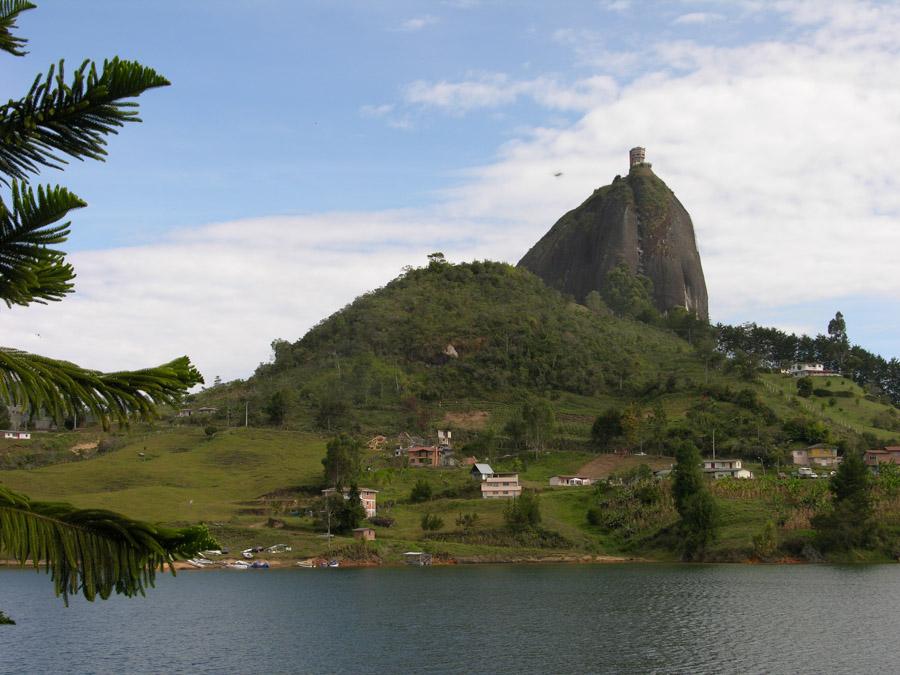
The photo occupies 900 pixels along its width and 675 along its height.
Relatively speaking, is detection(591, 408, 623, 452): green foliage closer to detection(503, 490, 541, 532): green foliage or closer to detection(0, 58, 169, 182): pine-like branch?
detection(503, 490, 541, 532): green foliage

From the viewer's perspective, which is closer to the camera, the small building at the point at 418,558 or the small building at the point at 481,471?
the small building at the point at 418,558

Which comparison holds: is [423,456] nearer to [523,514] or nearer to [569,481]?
[569,481]

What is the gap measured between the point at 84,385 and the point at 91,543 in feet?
3.75

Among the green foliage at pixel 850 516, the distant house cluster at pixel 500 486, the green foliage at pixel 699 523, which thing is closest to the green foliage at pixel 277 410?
the distant house cluster at pixel 500 486

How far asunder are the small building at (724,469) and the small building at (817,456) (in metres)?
11.5

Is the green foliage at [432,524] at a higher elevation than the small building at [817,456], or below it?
below

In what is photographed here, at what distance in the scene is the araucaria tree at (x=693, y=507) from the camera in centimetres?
10144

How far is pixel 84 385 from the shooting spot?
681 centimetres

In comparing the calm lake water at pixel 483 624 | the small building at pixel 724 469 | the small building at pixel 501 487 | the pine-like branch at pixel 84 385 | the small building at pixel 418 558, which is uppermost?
the pine-like branch at pixel 84 385

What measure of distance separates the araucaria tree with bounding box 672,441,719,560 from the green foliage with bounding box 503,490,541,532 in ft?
52.4

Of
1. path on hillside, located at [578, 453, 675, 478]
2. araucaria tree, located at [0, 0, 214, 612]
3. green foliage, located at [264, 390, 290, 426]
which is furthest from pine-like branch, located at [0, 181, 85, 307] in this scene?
green foliage, located at [264, 390, 290, 426]

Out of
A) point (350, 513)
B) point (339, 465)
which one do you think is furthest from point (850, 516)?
point (339, 465)

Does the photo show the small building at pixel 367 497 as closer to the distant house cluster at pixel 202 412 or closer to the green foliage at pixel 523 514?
the green foliage at pixel 523 514

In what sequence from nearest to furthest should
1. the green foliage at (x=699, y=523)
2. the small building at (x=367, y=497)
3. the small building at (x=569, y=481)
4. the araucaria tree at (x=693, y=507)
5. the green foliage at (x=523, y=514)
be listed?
the green foliage at (x=699, y=523) < the araucaria tree at (x=693, y=507) < the green foliage at (x=523, y=514) < the small building at (x=367, y=497) < the small building at (x=569, y=481)
